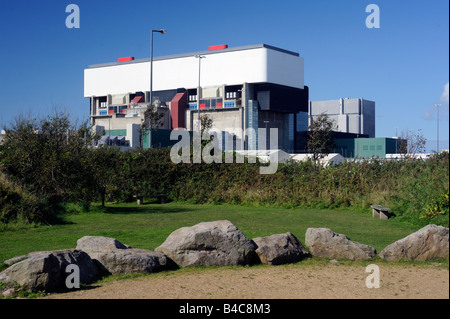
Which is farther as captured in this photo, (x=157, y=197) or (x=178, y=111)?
(x=178, y=111)

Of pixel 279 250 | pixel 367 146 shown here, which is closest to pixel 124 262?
pixel 279 250

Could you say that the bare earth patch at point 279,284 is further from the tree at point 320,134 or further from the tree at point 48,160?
the tree at point 320,134

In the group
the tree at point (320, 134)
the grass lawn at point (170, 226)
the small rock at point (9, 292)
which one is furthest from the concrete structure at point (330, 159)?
the small rock at point (9, 292)

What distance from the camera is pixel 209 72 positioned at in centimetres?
8806

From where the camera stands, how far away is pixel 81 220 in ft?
59.2

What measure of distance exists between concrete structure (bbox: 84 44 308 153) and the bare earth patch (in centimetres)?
7146

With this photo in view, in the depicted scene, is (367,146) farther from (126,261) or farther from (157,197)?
(126,261)

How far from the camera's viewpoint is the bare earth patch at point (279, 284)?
7.61 metres

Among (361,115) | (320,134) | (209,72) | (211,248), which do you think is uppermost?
(209,72)

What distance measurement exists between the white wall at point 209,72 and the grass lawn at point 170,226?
2485 inches

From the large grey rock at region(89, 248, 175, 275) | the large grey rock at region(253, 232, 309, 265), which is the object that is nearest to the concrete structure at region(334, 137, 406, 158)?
the large grey rock at region(253, 232, 309, 265)

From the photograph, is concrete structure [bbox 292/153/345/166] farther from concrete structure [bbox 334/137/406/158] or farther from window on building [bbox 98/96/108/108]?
window on building [bbox 98/96/108/108]

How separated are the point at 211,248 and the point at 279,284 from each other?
191 centimetres
